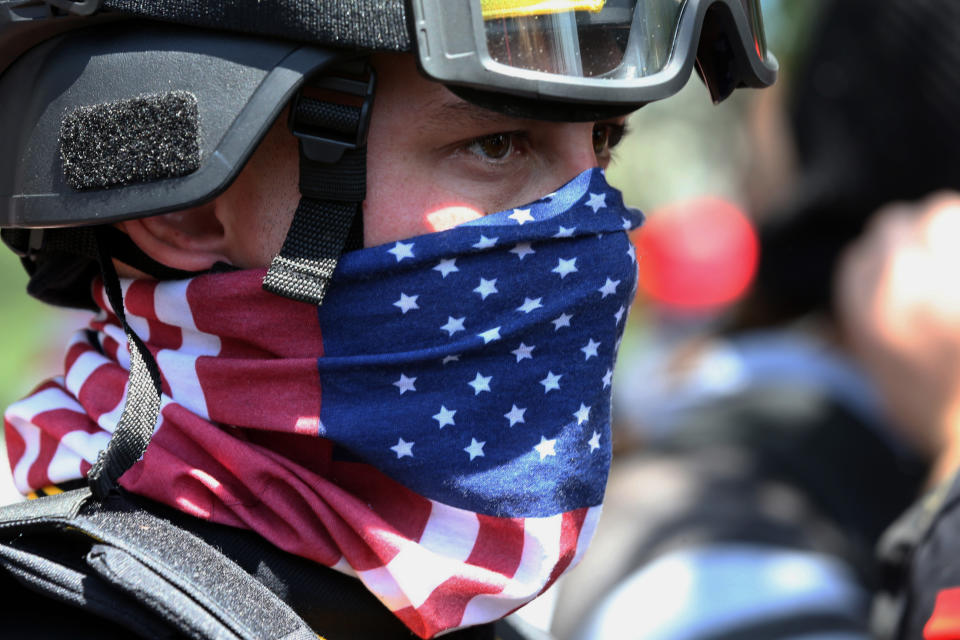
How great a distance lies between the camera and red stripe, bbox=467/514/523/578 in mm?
1818

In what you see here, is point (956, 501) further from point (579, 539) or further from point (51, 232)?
point (51, 232)

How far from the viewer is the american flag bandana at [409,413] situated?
1.77 m

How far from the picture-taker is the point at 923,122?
12.0 feet

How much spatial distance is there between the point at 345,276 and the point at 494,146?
14.3 inches

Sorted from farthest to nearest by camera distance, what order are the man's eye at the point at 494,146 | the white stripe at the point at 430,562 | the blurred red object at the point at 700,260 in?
the blurred red object at the point at 700,260, the man's eye at the point at 494,146, the white stripe at the point at 430,562

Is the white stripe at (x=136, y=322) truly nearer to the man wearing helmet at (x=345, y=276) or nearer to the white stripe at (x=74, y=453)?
the man wearing helmet at (x=345, y=276)

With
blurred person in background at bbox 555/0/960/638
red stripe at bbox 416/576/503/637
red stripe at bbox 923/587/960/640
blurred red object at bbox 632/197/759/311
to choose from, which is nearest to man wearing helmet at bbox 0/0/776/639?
red stripe at bbox 416/576/503/637

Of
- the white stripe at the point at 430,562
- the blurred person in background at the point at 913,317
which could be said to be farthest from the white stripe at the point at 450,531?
the blurred person in background at the point at 913,317

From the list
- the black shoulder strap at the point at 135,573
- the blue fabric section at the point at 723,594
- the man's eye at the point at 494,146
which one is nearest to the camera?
the black shoulder strap at the point at 135,573

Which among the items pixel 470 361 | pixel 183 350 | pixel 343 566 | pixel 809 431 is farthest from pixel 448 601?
pixel 809 431

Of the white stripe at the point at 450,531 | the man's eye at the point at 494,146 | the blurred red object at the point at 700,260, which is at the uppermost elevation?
the man's eye at the point at 494,146

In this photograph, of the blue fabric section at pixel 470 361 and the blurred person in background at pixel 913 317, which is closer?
the blue fabric section at pixel 470 361

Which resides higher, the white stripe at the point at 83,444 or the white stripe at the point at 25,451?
the white stripe at the point at 83,444

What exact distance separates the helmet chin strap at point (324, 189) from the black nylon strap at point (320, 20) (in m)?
0.08
